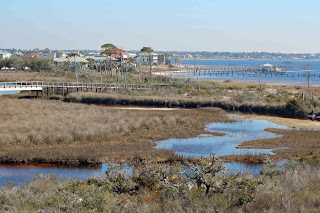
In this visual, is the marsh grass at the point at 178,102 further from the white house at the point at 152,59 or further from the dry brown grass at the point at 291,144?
the white house at the point at 152,59

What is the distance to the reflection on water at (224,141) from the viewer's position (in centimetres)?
2802

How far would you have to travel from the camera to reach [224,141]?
31.6 meters

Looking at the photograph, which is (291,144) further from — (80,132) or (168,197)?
(168,197)

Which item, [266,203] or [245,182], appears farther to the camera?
[245,182]

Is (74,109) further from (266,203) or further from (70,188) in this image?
(266,203)

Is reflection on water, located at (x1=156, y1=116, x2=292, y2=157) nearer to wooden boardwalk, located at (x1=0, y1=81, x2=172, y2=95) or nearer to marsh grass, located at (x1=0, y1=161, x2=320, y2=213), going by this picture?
marsh grass, located at (x1=0, y1=161, x2=320, y2=213)

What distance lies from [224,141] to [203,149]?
11.4ft

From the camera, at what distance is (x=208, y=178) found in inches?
605

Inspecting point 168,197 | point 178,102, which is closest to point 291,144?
point 168,197

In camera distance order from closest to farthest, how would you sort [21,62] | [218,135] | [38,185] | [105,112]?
[38,185]
[218,135]
[105,112]
[21,62]

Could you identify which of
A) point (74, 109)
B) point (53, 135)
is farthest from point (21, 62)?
point (53, 135)

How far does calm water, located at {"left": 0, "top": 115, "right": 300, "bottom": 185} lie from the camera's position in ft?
71.7

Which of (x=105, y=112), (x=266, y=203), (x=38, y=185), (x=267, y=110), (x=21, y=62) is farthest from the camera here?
(x=21, y=62)

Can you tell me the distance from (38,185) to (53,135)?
13.4 meters
